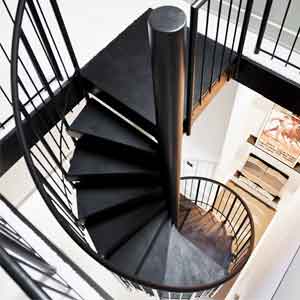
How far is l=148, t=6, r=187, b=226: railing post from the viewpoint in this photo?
1.59m

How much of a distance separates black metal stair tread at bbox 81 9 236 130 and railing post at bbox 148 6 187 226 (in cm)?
37

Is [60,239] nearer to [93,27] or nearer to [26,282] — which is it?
[93,27]

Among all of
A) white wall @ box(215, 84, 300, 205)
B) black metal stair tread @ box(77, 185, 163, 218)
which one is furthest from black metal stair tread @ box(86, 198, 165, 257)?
white wall @ box(215, 84, 300, 205)

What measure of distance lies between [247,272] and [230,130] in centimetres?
198

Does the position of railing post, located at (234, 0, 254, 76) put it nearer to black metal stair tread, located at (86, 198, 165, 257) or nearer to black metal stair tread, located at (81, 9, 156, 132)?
black metal stair tread, located at (81, 9, 156, 132)

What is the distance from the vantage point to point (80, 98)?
3041mm

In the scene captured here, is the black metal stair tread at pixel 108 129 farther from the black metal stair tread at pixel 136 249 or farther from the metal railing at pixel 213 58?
the black metal stair tread at pixel 136 249

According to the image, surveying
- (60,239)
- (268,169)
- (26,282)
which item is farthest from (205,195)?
(26,282)

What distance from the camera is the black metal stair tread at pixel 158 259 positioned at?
3.13 metres

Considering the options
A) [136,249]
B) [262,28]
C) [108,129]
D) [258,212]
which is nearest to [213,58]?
[262,28]

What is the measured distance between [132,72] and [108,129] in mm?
473

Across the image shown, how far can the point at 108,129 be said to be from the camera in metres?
2.90

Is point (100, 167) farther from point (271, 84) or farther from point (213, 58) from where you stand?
point (271, 84)

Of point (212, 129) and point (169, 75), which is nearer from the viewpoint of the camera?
point (169, 75)
